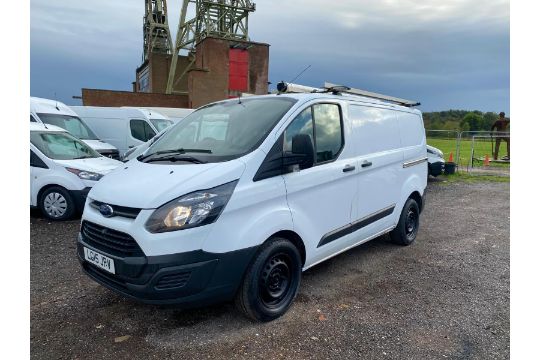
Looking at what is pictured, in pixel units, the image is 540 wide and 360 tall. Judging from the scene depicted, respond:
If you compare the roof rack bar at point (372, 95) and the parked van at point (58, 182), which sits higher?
the roof rack bar at point (372, 95)

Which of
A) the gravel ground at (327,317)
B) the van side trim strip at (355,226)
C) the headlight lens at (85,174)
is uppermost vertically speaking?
the headlight lens at (85,174)

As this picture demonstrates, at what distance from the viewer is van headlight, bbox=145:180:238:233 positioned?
264 centimetres

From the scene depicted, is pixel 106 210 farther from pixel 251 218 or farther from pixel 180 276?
pixel 251 218

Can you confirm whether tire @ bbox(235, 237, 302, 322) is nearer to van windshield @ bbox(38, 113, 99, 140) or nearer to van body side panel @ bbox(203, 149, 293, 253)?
van body side panel @ bbox(203, 149, 293, 253)

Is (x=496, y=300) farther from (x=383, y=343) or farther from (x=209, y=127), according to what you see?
(x=209, y=127)

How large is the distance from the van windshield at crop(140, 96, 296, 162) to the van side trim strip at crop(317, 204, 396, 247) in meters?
1.24

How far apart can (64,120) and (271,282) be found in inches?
392

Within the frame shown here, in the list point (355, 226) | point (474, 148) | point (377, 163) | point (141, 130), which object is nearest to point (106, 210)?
point (355, 226)

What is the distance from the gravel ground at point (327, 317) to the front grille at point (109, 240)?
0.71 meters

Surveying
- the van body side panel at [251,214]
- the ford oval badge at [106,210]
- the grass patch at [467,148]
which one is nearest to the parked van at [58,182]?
the ford oval badge at [106,210]

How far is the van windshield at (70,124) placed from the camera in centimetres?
1031

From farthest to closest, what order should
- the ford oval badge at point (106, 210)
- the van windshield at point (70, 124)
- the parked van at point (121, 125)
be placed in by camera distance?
the parked van at point (121, 125) < the van windshield at point (70, 124) < the ford oval badge at point (106, 210)

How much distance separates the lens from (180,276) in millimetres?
2664

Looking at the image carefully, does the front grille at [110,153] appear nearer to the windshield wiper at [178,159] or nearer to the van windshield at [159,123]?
the van windshield at [159,123]
